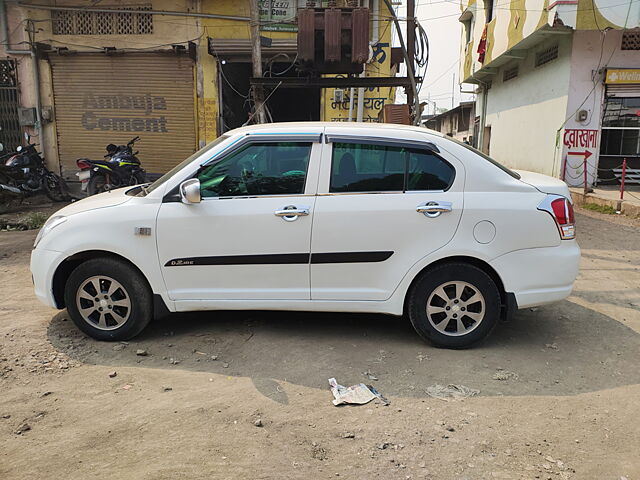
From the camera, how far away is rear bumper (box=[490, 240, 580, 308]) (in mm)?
3680

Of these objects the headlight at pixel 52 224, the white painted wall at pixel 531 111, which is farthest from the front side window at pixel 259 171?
the white painted wall at pixel 531 111

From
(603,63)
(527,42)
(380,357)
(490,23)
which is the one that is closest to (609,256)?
(380,357)

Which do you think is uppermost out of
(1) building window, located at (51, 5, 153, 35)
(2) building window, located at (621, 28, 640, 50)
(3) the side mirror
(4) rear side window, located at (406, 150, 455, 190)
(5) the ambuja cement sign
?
(1) building window, located at (51, 5, 153, 35)

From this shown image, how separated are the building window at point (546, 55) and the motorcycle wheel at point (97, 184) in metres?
12.8

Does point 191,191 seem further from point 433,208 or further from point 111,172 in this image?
point 111,172

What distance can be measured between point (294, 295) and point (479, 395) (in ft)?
4.80

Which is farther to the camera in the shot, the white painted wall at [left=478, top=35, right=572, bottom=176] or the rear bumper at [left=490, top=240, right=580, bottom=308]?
the white painted wall at [left=478, top=35, right=572, bottom=176]

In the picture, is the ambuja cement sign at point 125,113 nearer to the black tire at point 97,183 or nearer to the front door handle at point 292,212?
the black tire at point 97,183

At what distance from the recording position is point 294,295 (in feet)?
12.5

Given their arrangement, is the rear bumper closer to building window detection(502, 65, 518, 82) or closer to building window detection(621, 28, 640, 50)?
building window detection(621, 28, 640, 50)

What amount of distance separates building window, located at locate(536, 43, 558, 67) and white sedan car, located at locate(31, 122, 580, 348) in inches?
515

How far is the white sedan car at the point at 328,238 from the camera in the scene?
12.1 ft

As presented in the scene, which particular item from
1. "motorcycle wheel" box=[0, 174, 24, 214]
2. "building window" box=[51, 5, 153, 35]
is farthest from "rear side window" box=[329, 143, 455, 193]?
"building window" box=[51, 5, 153, 35]

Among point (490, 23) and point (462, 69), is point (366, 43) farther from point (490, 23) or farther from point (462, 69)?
point (462, 69)
